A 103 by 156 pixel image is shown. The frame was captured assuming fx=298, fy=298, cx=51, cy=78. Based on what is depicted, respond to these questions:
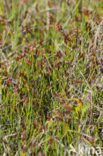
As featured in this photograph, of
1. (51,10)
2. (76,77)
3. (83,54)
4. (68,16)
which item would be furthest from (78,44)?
(51,10)

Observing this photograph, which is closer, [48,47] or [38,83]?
[38,83]

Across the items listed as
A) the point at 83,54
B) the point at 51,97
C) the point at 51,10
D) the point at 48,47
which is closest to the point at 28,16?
the point at 51,10

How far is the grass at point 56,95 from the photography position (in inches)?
Answer: 71.1

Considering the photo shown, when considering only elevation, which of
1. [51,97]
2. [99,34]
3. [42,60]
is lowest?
[51,97]

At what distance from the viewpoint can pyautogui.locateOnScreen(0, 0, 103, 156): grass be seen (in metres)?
1.81

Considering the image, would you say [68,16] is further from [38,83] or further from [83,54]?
[38,83]

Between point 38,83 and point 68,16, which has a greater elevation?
point 68,16

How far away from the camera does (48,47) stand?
2.71 meters

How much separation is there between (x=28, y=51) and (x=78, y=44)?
41 centimetres

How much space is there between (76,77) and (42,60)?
329mm

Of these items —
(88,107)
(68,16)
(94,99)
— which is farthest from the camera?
(68,16)

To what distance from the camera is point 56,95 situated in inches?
77.2

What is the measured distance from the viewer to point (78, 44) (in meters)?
2.37

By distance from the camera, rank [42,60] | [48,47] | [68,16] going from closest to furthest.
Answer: [42,60], [48,47], [68,16]
